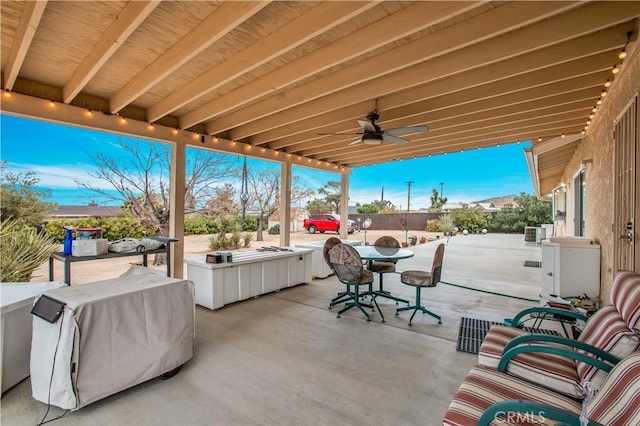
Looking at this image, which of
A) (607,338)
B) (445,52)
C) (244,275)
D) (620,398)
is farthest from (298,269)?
(620,398)

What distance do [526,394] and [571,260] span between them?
138 inches

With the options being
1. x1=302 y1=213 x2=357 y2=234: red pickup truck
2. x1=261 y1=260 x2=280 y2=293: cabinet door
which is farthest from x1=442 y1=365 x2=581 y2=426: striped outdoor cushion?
x1=302 y1=213 x2=357 y2=234: red pickup truck

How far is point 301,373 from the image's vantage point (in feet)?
8.10

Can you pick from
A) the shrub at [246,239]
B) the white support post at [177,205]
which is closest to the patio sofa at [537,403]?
the white support post at [177,205]

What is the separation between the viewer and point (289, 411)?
6.57ft

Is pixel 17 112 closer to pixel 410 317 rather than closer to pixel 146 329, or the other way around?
pixel 146 329

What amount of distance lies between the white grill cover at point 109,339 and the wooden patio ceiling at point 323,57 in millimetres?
2088

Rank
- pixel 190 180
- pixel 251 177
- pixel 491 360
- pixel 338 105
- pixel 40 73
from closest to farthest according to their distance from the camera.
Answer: pixel 491 360
pixel 40 73
pixel 338 105
pixel 190 180
pixel 251 177

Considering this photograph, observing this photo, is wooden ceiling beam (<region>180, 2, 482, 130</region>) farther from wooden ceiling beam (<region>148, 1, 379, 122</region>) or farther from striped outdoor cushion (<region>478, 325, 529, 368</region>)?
striped outdoor cushion (<region>478, 325, 529, 368</region>)

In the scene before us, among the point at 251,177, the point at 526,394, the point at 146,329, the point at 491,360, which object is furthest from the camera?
the point at 251,177

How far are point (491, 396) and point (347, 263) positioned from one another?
8.01 feet

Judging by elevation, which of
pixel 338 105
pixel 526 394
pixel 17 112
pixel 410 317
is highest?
pixel 338 105

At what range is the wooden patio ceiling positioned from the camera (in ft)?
7.72

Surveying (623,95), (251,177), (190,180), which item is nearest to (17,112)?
(190,180)
